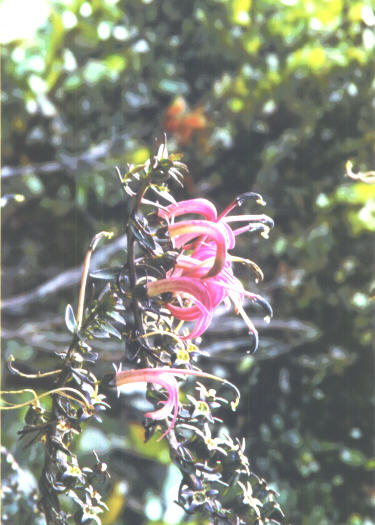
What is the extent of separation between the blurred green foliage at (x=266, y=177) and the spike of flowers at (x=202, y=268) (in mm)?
597

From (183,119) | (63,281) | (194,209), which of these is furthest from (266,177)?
(194,209)

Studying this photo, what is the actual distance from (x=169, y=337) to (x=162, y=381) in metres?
0.03

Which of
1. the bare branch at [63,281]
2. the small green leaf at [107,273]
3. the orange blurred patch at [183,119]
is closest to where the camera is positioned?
the small green leaf at [107,273]

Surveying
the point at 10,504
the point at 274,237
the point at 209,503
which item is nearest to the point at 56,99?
the point at 274,237

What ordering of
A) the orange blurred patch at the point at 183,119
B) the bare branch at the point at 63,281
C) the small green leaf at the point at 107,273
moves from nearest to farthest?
1. the small green leaf at the point at 107,273
2. the bare branch at the point at 63,281
3. the orange blurred patch at the point at 183,119

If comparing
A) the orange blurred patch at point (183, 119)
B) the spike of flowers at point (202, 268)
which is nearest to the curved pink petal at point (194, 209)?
the spike of flowers at point (202, 268)

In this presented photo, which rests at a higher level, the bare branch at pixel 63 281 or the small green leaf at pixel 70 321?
the small green leaf at pixel 70 321

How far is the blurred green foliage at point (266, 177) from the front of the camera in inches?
36.2

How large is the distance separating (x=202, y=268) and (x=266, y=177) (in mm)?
666

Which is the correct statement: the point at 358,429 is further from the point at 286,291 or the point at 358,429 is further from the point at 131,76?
the point at 131,76

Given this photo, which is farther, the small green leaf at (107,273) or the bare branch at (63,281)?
the bare branch at (63,281)

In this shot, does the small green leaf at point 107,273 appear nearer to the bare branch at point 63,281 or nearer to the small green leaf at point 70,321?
the small green leaf at point 70,321

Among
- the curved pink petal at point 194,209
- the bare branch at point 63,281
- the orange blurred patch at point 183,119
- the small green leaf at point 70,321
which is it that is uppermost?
the curved pink petal at point 194,209

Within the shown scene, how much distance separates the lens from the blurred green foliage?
919 mm
